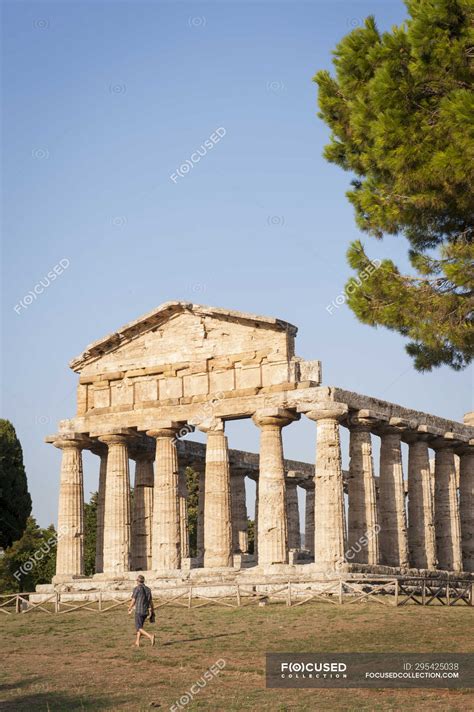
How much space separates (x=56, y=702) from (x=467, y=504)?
3270 centimetres

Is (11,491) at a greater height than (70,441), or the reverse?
(70,441)

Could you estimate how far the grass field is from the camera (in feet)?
69.7

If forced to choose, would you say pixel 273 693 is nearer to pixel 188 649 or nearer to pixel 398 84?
pixel 188 649

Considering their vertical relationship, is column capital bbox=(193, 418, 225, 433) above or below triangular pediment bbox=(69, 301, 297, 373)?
below

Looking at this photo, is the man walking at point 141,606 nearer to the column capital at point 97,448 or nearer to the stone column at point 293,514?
the column capital at point 97,448

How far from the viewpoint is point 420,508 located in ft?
159

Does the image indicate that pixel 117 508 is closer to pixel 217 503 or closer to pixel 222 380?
pixel 217 503

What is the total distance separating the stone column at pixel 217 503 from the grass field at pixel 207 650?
6.12 m

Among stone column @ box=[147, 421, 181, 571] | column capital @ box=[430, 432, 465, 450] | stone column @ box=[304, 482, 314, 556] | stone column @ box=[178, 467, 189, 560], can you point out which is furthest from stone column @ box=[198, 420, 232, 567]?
stone column @ box=[304, 482, 314, 556]

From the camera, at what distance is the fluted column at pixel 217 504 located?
43969 mm

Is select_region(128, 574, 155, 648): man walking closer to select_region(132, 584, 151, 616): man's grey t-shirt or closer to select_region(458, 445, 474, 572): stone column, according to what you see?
select_region(132, 584, 151, 616): man's grey t-shirt

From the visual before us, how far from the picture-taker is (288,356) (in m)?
43.6

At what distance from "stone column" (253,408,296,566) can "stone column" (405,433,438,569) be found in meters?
7.49

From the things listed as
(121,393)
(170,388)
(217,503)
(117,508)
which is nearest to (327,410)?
(217,503)
